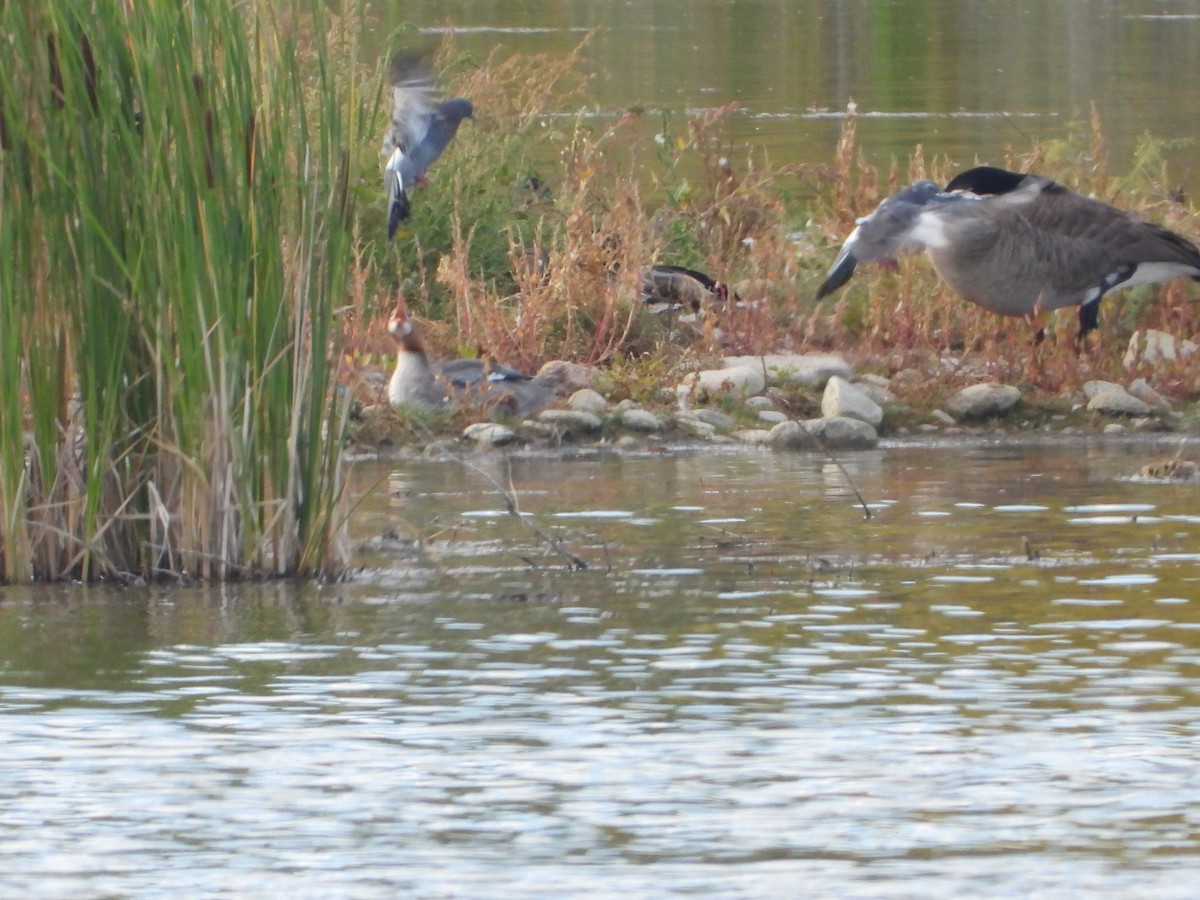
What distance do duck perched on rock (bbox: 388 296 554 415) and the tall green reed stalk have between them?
353cm

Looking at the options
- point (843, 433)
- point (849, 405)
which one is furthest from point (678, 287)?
point (843, 433)

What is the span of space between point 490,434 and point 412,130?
183cm

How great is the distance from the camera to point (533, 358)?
12.0m

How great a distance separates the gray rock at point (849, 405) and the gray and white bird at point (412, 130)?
216 cm

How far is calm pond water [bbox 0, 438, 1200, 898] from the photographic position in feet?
15.7

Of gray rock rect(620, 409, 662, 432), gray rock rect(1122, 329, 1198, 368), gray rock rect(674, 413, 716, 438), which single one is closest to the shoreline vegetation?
gray rock rect(620, 409, 662, 432)

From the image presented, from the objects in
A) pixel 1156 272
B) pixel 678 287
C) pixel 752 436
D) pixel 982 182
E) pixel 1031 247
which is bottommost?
pixel 752 436

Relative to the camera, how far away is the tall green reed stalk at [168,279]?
7043mm

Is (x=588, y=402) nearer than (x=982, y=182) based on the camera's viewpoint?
Yes

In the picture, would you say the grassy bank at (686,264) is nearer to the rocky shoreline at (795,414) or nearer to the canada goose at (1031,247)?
the rocky shoreline at (795,414)

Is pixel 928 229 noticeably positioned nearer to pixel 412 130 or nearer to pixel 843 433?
pixel 843 433

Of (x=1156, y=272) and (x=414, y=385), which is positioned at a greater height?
(x=1156, y=272)

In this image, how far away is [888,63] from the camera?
139 ft

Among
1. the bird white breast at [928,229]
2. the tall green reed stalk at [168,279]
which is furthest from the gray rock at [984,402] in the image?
the tall green reed stalk at [168,279]
